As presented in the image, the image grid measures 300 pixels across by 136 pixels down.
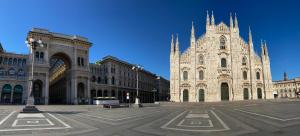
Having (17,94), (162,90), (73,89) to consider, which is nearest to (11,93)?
(17,94)

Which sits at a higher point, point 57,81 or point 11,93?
point 57,81

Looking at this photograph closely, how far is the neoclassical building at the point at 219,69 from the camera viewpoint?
60938mm

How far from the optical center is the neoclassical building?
200 ft

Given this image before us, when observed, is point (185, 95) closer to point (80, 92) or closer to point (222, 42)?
point (222, 42)

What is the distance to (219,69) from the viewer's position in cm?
6228

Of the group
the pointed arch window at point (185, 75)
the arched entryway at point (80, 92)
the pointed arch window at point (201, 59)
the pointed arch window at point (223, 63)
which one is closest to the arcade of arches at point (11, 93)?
the arched entryway at point (80, 92)

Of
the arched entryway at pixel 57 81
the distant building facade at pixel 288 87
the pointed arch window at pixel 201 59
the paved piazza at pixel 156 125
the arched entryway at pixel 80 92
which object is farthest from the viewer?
the distant building facade at pixel 288 87

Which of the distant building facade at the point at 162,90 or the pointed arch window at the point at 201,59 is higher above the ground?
the pointed arch window at the point at 201,59

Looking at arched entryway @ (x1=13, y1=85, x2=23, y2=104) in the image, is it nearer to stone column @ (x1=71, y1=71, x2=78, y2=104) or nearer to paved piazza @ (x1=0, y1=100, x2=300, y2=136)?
stone column @ (x1=71, y1=71, x2=78, y2=104)

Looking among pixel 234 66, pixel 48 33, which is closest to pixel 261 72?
pixel 234 66

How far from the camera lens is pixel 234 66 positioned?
6194 centimetres

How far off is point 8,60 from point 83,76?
1966 cm

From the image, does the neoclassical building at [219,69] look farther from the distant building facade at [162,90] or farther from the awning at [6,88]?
the distant building facade at [162,90]

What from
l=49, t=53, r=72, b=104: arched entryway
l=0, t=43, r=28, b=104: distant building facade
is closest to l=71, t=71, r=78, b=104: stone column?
l=0, t=43, r=28, b=104: distant building facade
